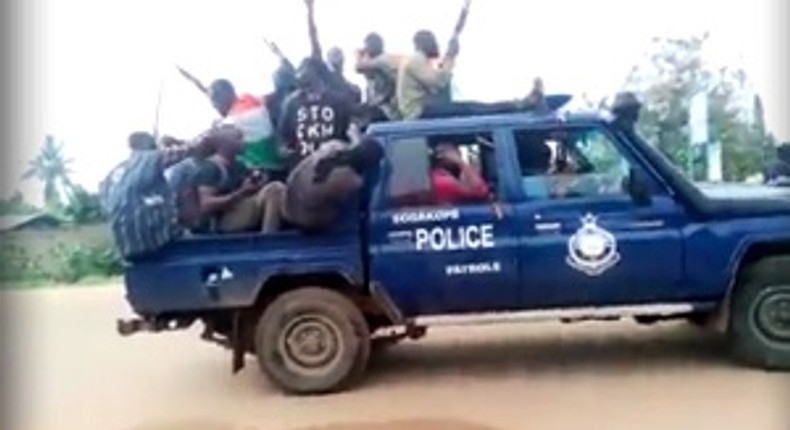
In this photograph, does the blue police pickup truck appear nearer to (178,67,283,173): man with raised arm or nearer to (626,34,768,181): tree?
(626,34,768,181): tree

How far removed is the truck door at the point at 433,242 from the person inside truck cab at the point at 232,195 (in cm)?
46

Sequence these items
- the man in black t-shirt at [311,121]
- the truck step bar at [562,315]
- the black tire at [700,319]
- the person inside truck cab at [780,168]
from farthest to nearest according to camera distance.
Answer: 1. the black tire at [700,319]
2. the truck step bar at [562,315]
3. the man in black t-shirt at [311,121]
4. the person inside truck cab at [780,168]

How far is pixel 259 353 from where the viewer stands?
22.1ft

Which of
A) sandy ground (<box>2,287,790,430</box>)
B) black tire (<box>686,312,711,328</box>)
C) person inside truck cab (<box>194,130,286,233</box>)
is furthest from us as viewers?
black tire (<box>686,312,711,328</box>)

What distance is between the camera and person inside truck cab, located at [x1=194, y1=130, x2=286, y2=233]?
6.54 m

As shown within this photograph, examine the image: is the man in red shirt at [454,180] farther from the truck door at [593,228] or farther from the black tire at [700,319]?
the black tire at [700,319]

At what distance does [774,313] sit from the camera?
672 cm

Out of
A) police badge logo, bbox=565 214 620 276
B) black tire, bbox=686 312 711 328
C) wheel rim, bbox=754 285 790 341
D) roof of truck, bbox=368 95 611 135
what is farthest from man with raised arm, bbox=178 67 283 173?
wheel rim, bbox=754 285 790 341

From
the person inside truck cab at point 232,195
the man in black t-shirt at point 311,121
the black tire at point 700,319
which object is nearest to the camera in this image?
the man in black t-shirt at point 311,121

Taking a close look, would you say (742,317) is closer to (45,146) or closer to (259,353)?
(259,353)

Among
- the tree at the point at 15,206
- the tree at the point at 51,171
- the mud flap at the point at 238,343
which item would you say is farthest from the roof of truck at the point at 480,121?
the tree at the point at 15,206

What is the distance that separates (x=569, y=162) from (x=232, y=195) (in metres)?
1.38

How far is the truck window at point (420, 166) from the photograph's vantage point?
6609 mm

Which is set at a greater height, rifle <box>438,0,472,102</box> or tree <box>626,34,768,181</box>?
rifle <box>438,0,472,102</box>
